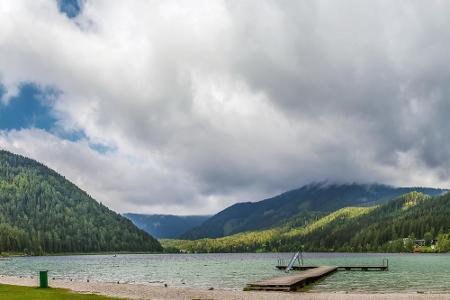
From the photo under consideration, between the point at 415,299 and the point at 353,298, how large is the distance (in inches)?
263

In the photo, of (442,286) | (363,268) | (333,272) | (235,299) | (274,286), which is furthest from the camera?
(363,268)

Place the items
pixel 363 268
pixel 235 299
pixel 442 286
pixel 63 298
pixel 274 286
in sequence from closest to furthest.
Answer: pixel 63 298
pixel 235 299
pixel 274 286
pixel 442 286
pixel 363 268

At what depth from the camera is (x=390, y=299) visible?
5484 centimetres

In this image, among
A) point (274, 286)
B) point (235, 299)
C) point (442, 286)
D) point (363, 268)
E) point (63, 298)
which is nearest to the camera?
point (63, 298)

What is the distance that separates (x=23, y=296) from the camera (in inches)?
1973

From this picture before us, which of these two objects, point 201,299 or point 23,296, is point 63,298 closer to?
point 23,296

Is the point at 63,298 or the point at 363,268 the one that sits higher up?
the point at 63,298

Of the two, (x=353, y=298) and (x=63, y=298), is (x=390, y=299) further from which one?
(x=63, y=298)

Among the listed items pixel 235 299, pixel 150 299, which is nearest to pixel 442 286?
pixel 235 299

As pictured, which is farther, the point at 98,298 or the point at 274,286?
the point at 274,286

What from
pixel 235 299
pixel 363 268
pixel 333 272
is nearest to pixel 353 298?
pixel 235 299

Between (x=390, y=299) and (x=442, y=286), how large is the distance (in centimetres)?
2796

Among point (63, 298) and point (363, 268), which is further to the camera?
point (363, 268)

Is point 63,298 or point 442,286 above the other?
point 63,298
